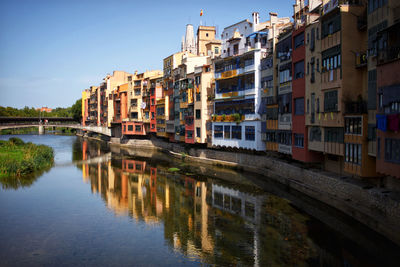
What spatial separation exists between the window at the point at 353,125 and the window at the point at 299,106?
21.3 ft

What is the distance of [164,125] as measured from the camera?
63.8 meters

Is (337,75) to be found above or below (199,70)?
below

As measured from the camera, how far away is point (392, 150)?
19.0 m

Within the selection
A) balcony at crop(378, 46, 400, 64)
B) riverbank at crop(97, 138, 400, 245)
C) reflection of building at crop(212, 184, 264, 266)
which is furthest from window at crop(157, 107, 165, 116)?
balcony at crop(378, 46, 400, 64)

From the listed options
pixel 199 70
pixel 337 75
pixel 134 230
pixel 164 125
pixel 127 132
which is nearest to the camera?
pixel 134 230

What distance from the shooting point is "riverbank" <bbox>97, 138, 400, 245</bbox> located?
19.3 m

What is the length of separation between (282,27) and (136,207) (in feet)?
77.3

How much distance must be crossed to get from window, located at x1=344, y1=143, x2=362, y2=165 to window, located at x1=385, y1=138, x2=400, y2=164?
3049 millimetres

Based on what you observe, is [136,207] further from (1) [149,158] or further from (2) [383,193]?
(1) [149,158]

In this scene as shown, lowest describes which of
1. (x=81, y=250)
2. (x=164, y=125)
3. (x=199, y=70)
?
(x=81, y=250)

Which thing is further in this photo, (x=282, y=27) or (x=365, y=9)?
(x=282, y=27)

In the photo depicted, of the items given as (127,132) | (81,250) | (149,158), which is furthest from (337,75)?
(127,132)

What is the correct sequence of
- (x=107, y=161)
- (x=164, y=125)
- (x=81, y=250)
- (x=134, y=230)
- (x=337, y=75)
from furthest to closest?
(x=164, y=125) → (x=107, y=161) → (x=337, y=75) → (x=134, y=230) → (x=81, y=250)

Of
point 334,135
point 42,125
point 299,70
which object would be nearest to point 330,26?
point 299,70
